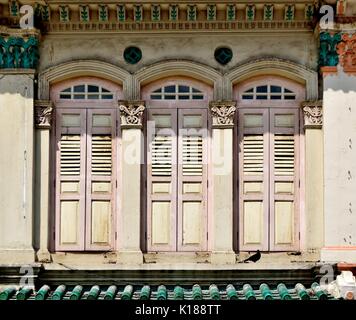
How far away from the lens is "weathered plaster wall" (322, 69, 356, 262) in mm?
16766

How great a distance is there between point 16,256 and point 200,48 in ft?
13.5

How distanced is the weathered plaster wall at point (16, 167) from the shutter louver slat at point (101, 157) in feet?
3.11

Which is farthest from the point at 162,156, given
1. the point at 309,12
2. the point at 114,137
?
the point at 309,12

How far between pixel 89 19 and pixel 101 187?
99.1 inches

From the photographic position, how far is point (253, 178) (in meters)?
17.4

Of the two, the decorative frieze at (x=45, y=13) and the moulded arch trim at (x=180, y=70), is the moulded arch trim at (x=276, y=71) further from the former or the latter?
the decorative frieze at (x=45, y=13)

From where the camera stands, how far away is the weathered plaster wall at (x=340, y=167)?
55.0 ft

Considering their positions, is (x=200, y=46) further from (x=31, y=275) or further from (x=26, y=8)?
(x=31, y=275)

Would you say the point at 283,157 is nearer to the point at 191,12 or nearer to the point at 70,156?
the point at 191,12

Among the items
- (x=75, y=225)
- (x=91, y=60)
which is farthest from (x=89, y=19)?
→ (x=75, y=225)

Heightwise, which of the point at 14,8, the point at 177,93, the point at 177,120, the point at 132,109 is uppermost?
the point at 14,8

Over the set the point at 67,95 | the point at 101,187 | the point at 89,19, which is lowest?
the point at 101,187

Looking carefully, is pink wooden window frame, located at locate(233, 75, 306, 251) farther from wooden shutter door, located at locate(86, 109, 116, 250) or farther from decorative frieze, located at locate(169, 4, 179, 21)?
wooden shutter door, located at locate(86, 109, 116, 250)

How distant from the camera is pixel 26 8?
17.3 m
